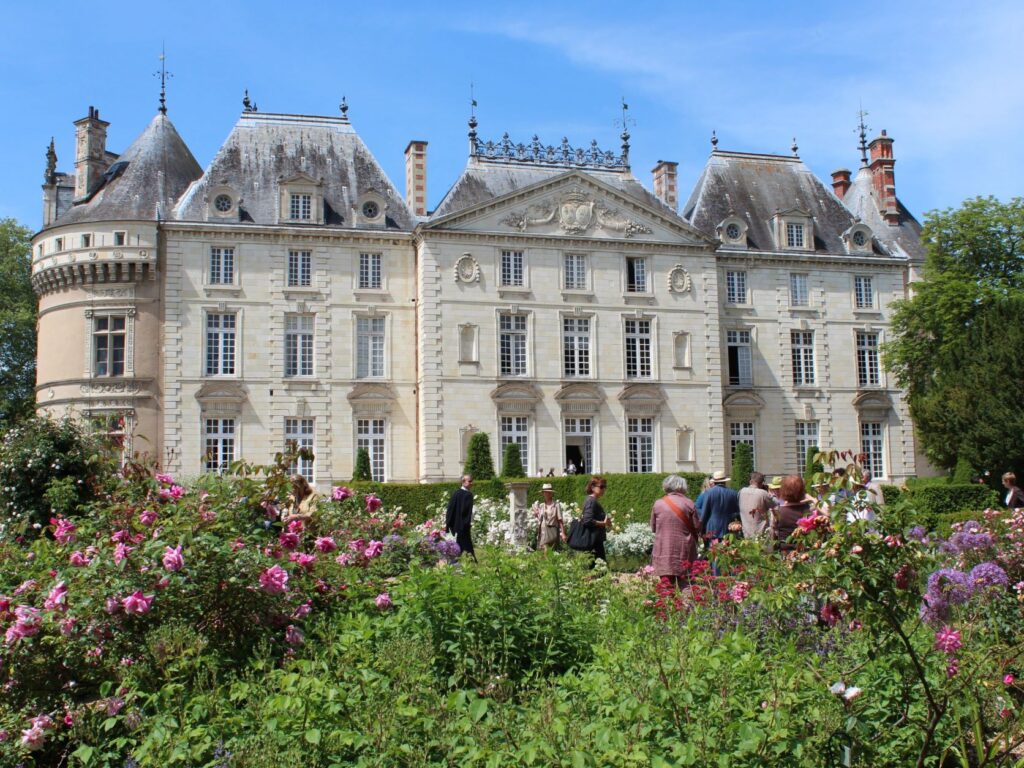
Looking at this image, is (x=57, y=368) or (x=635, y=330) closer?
(x=57, y=368)

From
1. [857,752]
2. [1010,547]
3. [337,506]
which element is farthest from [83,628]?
[1010,547]

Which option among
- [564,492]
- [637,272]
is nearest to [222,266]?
[564,492]

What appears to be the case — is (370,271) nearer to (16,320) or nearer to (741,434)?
(741,434)

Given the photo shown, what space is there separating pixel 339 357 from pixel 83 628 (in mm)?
25159

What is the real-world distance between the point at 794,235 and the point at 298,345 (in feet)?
54.9

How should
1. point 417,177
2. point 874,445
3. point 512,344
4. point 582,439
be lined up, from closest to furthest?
point 512,344 < point 582,439 < point 417,177 < point 874,445

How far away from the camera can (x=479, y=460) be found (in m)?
28.5

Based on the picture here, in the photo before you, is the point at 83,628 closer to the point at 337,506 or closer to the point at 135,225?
the point at 337,506

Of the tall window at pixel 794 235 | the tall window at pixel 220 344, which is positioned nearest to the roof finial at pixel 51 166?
the tall window at pixel 220 344

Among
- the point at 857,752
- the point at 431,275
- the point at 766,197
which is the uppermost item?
the point at 766,197

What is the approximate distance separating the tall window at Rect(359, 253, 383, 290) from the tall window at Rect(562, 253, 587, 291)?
5.61 meters

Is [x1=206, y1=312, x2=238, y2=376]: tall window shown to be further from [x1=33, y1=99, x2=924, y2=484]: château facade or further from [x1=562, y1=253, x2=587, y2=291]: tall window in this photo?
[x1=562, y1=253, x2=587, y2=291]: tall window

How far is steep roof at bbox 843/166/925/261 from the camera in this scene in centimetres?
3662

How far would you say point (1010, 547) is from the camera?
8062 millimetres
